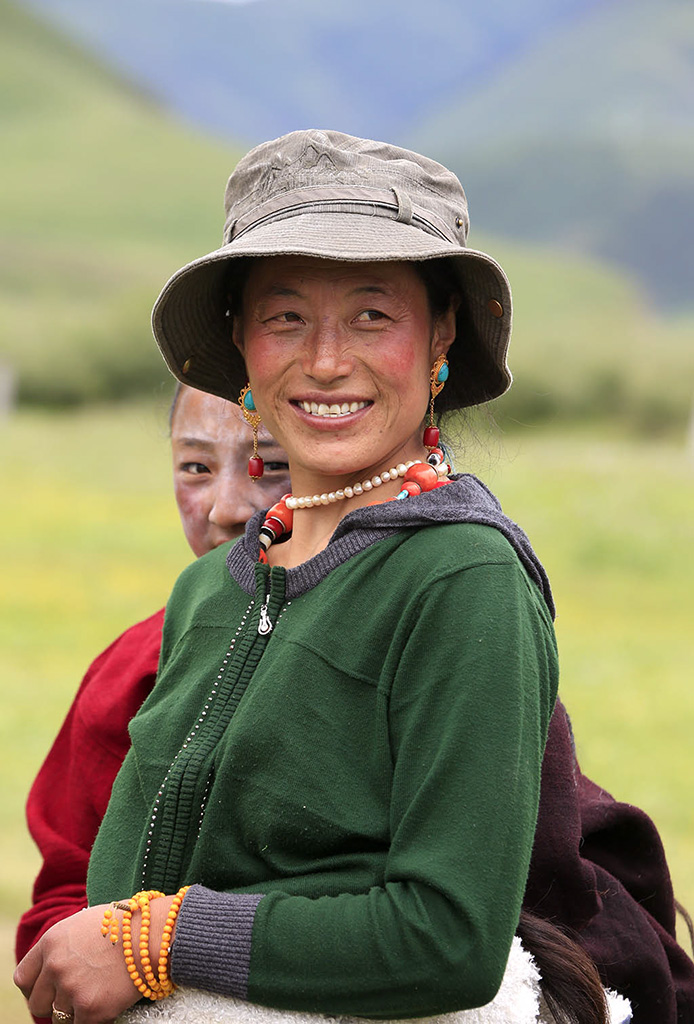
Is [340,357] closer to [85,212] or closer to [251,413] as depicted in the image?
[251,413]

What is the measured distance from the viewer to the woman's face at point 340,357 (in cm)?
156

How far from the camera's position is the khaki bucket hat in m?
1.50

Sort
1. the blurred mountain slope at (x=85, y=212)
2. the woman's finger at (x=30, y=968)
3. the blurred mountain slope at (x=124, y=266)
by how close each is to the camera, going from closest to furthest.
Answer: the woman's finger at (x=30, y=968) < the blurred mountain slope at (x=124, y=266) < the blurred mountain slope at (x=85, y=212)

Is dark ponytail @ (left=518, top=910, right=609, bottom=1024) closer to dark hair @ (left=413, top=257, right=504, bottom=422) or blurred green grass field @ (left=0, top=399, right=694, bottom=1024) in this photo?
dark hair @ (left=413, top=257, right=504, bottom=422)

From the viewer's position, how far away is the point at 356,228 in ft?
4.94

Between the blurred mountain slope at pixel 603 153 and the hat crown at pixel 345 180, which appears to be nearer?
the hat crown at pixel 345 180

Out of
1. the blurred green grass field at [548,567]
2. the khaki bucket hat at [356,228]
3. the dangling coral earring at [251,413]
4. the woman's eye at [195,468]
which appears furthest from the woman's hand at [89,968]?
the blurred green grass field at [548,567]

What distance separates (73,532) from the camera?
11758 millimetres

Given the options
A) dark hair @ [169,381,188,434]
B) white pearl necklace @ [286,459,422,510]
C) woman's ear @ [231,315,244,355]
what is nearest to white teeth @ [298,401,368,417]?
white pearl necklace @ [286,459,422,510]

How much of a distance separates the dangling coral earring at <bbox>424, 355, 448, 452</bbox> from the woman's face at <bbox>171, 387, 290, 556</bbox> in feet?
2.30

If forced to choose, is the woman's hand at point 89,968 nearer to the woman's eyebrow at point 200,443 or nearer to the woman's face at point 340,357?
the woman's face at point 340,357

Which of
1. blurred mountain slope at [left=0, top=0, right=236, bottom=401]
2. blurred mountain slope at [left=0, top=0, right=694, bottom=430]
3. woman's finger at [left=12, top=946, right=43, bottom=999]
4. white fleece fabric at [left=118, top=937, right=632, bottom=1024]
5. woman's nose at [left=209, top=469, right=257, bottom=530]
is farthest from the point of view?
blurred mountain slope at [left=0, top=0, right=236, bottom=401]

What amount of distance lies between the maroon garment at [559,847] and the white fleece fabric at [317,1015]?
0.54ft

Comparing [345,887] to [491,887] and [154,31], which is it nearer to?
[491,887]
